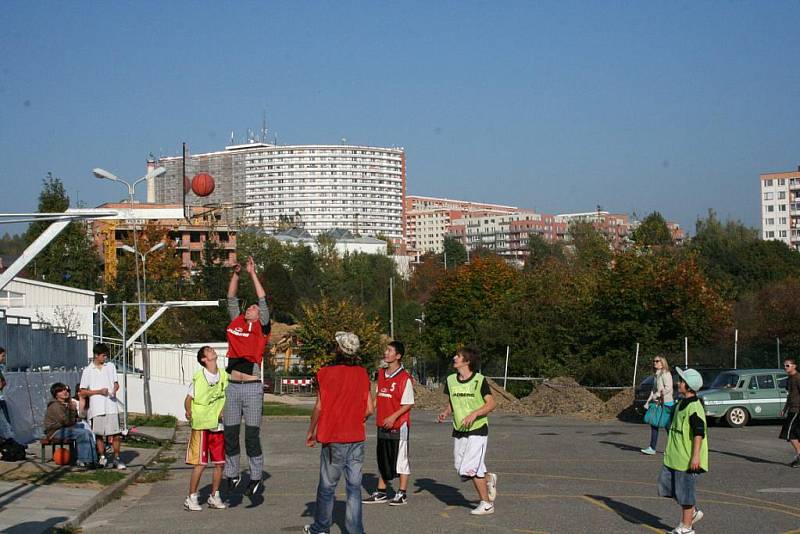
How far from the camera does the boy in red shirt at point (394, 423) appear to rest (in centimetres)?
1253

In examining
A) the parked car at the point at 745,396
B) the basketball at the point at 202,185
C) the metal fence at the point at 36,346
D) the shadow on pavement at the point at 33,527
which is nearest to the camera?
the shadow on pavement at the point at 33,527

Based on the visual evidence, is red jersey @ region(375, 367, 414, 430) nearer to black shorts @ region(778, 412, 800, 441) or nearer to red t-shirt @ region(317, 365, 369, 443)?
red t-shirt @ region(317, 365, 369, 443)

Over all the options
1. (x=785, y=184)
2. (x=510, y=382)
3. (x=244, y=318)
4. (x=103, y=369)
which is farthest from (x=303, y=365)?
(x=785, y=184)

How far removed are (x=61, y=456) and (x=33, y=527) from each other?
5.74 m

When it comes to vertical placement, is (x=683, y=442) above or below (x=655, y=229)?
below

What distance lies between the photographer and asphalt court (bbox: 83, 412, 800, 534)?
1096 centimetres

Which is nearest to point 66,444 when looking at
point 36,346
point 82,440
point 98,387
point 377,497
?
point 82,440

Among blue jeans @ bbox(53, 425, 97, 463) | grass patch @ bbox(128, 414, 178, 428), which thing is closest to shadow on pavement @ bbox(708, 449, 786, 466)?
blue jeans @ bbox(53, 425, 97, 463)

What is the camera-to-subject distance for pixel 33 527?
33.8ft

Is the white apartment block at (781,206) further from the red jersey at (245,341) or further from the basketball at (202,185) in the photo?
the red jersey at (245,341)

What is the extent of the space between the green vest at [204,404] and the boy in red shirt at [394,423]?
6.31 ft

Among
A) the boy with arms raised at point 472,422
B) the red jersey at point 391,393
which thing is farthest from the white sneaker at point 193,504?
the boy with arms raised at point 472,422

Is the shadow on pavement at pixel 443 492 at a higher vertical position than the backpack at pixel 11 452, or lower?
lower

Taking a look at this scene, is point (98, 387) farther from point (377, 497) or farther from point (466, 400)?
point (466, 400)
